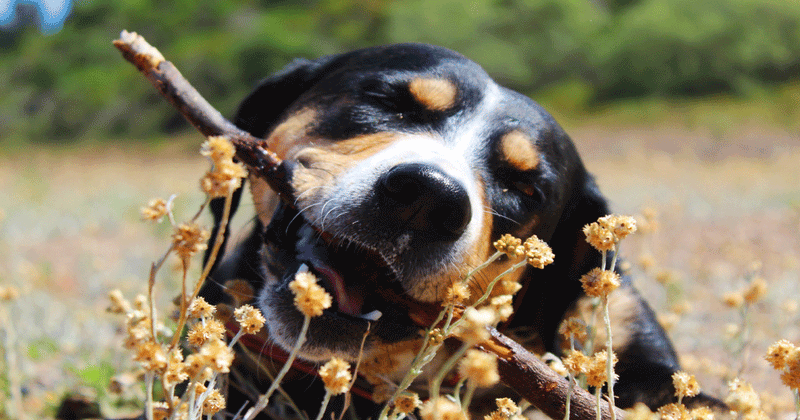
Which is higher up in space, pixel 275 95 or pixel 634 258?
pixel 634 258

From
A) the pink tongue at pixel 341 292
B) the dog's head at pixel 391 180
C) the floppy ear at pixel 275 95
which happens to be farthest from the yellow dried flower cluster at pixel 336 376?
the floppy ear at pixel 275 95

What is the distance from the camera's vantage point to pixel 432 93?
246 cm

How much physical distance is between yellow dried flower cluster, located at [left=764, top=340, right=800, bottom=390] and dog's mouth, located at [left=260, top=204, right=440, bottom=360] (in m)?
0.88

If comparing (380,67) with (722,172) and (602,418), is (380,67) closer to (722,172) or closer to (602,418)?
(602,418)

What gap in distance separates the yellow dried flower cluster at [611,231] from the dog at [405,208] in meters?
0.53

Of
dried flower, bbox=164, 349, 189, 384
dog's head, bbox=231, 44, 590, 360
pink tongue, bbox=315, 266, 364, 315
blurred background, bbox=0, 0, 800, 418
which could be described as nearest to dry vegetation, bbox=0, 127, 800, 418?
blurred background, bbox=0, 0, 800, 418

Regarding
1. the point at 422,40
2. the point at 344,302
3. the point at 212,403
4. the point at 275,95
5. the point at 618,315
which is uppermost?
the point at 422,40

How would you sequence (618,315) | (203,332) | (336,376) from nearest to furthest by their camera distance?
(336,376) → (203,332) → (618,315)

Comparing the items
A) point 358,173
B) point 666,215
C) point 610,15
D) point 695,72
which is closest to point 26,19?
point 610,15

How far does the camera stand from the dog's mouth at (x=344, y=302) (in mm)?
1820

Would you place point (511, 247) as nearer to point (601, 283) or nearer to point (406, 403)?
point (601, 283)

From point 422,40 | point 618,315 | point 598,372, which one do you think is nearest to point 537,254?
point 598,372

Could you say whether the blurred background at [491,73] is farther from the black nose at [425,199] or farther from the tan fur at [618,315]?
the black nose at [425,199]

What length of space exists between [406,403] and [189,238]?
594 mm
